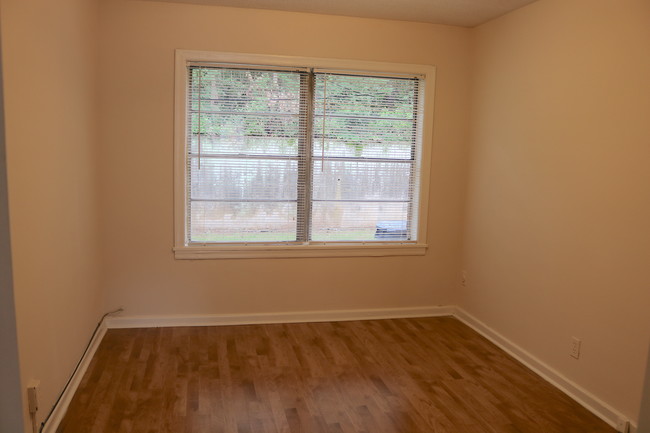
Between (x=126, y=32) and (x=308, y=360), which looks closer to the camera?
(x=308, y=360)

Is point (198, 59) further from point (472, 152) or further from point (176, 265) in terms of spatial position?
point (472, 152)

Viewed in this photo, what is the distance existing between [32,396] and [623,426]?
2.97m

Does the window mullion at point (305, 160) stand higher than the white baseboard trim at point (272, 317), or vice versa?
the window mullion at point (305, 160)

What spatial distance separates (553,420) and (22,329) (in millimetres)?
2742

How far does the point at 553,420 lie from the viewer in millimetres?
2760

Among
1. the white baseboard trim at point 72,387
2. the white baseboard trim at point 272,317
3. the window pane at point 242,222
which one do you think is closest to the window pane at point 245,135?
the window pane at point 242,222

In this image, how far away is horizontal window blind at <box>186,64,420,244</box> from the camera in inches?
156

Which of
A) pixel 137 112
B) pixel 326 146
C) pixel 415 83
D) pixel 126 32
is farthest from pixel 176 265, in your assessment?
pixel 415 83

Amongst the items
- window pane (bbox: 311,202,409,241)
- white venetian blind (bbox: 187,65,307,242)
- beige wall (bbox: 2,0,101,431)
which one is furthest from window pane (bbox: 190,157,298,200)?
beige wall (bbox: 2,0,101,431)

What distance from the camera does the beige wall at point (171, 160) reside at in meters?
3.76

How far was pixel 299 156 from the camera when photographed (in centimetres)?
413

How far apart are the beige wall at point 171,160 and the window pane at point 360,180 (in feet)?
0.97

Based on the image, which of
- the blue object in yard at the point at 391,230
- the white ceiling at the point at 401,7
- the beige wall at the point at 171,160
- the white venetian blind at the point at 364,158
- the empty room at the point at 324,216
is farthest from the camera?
the blue object in yard at the point at 391,230

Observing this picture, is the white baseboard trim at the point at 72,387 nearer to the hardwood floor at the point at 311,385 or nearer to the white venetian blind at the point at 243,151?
the hardwood floor at the point at 311,385
